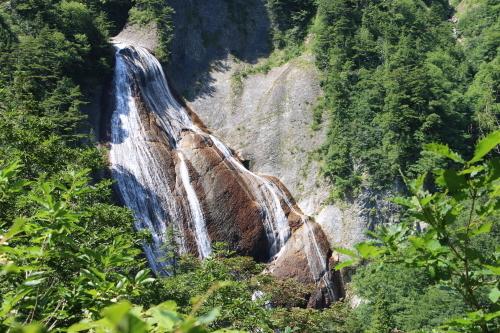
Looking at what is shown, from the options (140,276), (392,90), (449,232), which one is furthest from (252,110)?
(449,232)

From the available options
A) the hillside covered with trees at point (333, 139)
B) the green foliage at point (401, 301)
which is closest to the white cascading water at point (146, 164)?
the hillside covered with trees at point (333, 139)

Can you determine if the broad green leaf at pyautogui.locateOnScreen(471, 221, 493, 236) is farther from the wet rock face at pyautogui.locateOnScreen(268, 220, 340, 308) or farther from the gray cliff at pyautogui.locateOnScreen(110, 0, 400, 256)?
the gray cliff at pyautogui.locateOnScreen(110, 0, 400, 256)

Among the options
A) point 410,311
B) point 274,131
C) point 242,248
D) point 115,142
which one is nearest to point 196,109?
point 274,131

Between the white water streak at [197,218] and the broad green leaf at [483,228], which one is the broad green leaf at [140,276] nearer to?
the broad green leaf at [483,228]

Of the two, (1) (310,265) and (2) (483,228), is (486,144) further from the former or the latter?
(1) (310,265)

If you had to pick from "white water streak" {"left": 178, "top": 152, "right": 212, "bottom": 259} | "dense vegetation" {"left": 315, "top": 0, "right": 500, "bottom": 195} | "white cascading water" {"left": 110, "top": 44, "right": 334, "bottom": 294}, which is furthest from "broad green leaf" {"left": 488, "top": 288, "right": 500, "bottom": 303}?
"dense vegetation" {"left": 315, "top": 0, "right": 500, "bottom": 195}

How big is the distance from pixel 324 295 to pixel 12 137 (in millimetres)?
16844

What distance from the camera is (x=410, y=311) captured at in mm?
16781

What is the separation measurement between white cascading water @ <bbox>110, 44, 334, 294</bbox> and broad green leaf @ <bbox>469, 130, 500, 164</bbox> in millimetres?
17480

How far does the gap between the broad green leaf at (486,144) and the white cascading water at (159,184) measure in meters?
17.5

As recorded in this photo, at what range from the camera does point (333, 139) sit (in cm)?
2511

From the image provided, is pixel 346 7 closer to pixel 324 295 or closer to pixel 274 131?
pixel 274 131

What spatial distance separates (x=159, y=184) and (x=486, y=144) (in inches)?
806

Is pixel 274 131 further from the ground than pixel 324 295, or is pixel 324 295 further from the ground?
pixel 274 131
